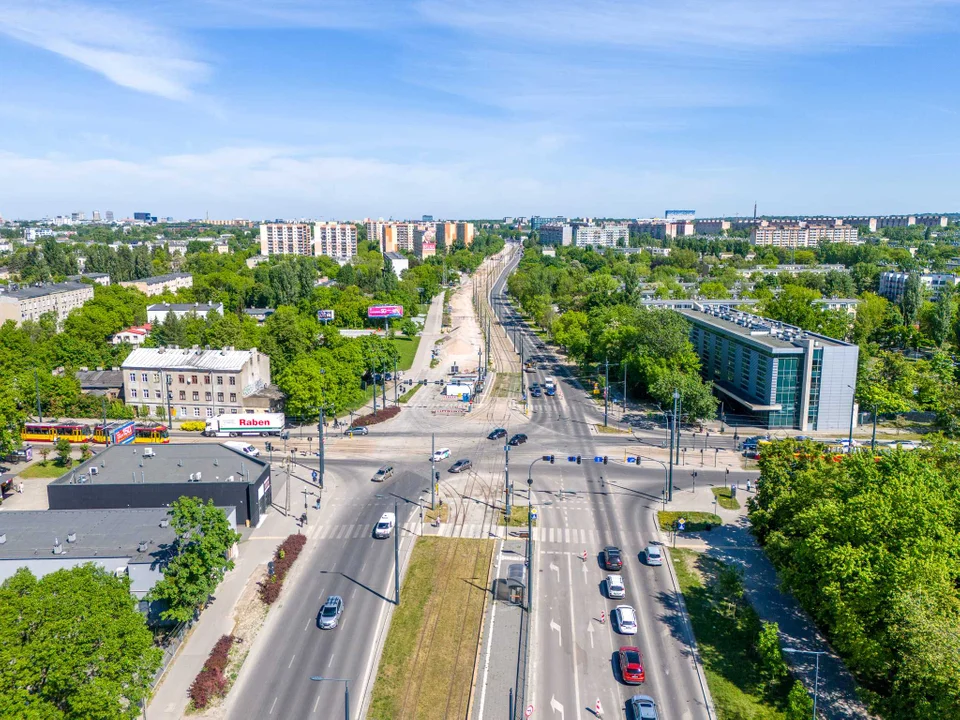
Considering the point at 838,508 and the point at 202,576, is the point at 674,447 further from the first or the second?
the point at 202,576

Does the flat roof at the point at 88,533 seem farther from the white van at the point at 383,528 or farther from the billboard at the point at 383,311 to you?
the billboard at the point at 383,311

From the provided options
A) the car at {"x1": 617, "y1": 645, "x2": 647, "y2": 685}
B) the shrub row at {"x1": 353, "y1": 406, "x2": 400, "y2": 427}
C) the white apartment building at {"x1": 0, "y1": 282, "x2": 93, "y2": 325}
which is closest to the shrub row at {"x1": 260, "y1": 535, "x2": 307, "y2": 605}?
the car at {"x1": 617, "y1": 645, "x2": 647, "y2": 685}

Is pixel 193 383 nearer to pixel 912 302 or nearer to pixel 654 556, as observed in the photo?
pixel 654 556

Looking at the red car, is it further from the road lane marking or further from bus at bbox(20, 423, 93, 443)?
bus at bbox(20, 423, 93, 443)

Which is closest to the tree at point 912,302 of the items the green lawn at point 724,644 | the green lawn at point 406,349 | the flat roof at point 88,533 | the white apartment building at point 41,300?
the green lawn at point 406,349

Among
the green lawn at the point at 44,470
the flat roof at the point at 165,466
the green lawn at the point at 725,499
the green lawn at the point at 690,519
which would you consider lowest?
the green lawn at the point at 44,470

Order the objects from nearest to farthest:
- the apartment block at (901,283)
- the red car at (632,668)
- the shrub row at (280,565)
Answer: the red car at (632,668)
the shrub row at (280,565)
the apartment block at (901,283)
